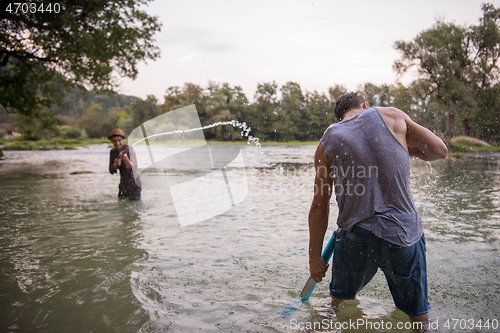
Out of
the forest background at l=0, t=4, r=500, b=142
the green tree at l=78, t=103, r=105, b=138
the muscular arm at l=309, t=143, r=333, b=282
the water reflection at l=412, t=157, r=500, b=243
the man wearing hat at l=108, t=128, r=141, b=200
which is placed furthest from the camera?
the green tree at l=78, t=103, r=105, b=138

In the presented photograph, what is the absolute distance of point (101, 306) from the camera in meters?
3.55

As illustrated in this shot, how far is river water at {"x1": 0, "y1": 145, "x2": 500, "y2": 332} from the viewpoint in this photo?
3283mm

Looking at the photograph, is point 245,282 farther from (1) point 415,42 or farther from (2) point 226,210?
(1) point 415,42

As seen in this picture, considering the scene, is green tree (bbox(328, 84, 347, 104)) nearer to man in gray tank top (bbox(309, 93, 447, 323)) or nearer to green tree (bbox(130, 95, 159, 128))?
green tree (bbox(130, 95, 159, 128))

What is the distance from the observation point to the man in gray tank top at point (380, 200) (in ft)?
7.82

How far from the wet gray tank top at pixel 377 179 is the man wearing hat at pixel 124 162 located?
6.56 m

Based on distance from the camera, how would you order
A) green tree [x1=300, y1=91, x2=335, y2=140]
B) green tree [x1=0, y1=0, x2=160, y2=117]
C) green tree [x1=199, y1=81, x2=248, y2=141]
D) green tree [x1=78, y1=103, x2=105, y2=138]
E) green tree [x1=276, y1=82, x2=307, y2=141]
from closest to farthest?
green tree [x1=0, y1=0, x2=160, y2=117] → green tree [x1=300, y1=91, x2=335, y2=140] → green tree [x1=276, y1=82, x2=307, y2=141] → green tree [x1=199, y1=81, x2=248, y2=141] → green tree [x1=78, y1=103, x2=105, y2=138]

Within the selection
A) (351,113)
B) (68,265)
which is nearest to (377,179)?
(351,113)

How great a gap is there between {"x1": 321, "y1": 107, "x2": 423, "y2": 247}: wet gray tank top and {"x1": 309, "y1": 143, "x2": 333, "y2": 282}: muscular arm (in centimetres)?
19

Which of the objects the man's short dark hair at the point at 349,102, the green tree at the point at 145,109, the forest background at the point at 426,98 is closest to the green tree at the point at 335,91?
A: the forest background at the point at 426,98

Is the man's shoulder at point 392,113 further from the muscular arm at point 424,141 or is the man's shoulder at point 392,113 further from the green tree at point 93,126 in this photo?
the green tree at point 93,126

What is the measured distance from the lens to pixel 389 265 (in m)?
2.43

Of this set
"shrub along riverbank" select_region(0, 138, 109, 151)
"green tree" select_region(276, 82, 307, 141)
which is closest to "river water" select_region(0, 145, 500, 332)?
"green tree" select_region(276, 82, 307, 141)

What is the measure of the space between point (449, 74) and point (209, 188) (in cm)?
3407
